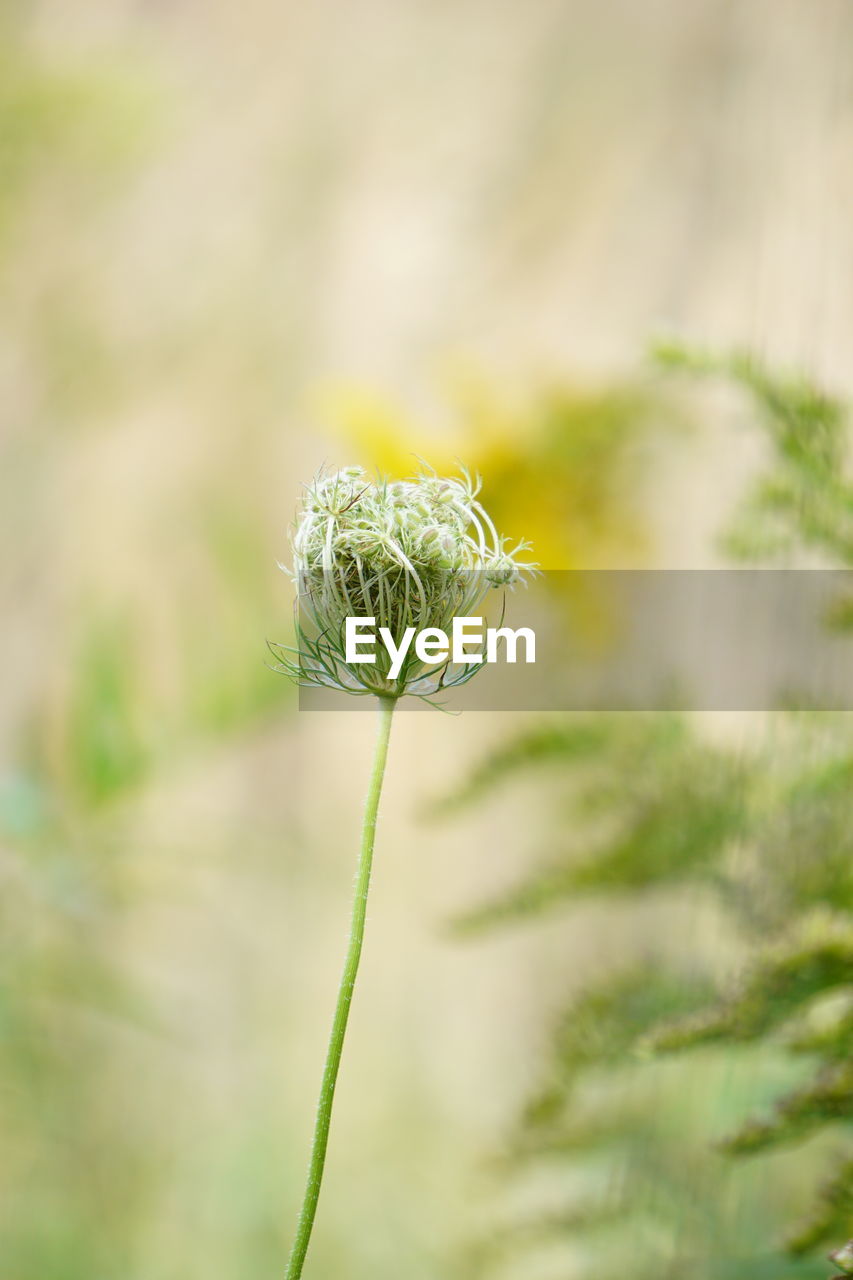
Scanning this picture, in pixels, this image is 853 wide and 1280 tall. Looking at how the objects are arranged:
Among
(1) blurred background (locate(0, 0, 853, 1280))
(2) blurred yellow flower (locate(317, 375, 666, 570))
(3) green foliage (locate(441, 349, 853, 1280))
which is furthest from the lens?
(1) blurred background (locate(0, 0, 853, 1280))

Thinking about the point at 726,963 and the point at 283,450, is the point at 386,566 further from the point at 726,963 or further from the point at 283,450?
the point at 283,450

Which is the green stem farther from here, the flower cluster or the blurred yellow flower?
the blurred yellow flower

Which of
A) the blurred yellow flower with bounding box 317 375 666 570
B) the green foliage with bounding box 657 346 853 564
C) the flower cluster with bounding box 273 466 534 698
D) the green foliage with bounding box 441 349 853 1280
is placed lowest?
the green foliage with bounding box 441 349 853 1280

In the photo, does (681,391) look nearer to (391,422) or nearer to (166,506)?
(391,422)

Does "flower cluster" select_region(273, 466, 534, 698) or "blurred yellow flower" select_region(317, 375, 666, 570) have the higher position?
"blurred yellow flower" select_region(317, 375, 666, 570)

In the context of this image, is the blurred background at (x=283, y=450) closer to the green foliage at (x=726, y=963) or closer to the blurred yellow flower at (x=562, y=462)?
the blurred yellow flower at (x=562, y=462)

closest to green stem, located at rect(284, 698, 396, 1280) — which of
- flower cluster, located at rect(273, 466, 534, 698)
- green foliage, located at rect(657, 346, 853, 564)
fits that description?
flower cluster, located at rect(273, 466, 534, 698)

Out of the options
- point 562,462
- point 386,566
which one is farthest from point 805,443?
point 562,462
